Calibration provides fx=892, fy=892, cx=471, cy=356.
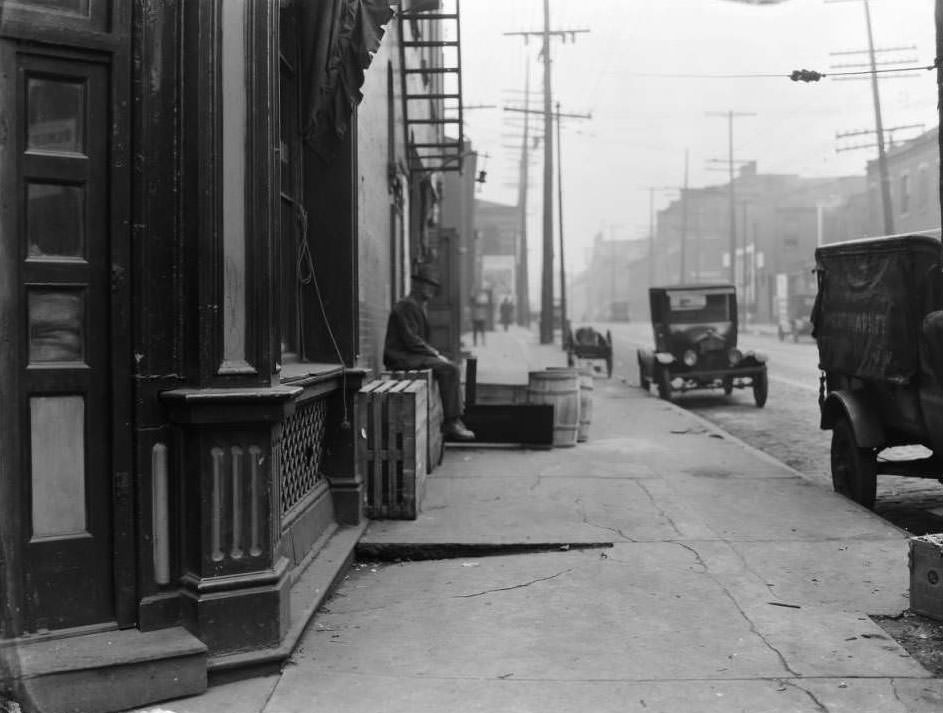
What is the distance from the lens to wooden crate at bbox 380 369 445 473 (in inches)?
326

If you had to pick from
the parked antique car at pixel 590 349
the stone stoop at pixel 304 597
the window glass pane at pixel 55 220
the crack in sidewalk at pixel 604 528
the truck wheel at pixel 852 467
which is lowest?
the crack in sidewalk at pixel 604 528

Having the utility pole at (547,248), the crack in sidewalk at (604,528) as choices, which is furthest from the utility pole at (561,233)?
the crack in sidewalk at (604,528)

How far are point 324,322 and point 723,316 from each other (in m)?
12.7

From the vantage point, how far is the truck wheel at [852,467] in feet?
24.4

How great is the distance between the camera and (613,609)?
484 centimetres

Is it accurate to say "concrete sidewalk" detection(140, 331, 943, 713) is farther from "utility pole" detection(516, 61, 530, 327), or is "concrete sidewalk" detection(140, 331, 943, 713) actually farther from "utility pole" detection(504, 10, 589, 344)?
"utility pole" detection(516, 61, 530, 327)

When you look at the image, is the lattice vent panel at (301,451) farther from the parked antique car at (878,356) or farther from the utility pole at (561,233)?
the utility pole at (561,233)

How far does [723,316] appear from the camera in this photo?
58.0 feet

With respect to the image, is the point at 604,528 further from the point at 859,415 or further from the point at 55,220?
the point at 55,220

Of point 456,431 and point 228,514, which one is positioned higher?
point 228,514

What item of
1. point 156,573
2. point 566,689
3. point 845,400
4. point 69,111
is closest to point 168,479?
point 156,573

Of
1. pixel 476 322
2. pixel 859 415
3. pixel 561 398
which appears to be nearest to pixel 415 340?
pixel 561 398

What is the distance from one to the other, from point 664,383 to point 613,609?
1258 centimetres

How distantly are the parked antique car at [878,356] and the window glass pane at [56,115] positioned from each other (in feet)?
18.2
